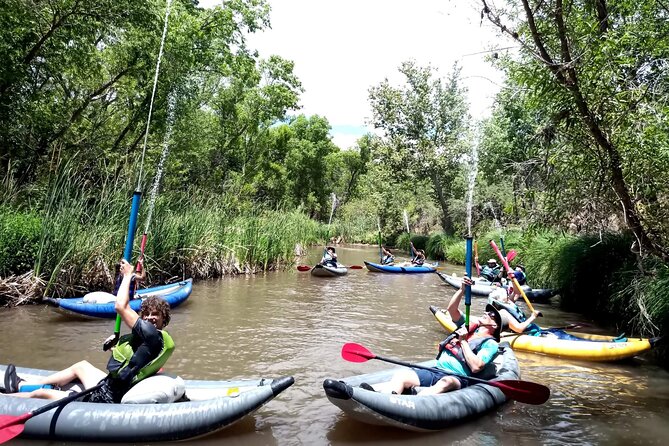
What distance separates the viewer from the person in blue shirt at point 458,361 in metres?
4.41

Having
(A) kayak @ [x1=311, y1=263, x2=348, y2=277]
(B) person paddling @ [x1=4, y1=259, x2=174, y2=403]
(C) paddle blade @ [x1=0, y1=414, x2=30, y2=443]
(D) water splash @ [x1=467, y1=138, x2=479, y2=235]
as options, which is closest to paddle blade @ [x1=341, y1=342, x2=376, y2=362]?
(B) person paddling @ [x1=4, y1=259, x2=174, y2=403]

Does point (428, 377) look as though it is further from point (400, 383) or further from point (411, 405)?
point (411, 405)

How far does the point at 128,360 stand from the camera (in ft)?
12.2

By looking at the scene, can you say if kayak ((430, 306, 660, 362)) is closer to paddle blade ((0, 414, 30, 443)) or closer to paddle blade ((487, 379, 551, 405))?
paddle blade ((487, 379, 551, 405))

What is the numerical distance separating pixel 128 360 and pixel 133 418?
442 mm

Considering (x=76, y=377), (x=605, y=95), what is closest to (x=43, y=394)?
(x=76, y=377)

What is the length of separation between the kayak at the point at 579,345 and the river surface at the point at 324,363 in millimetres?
128

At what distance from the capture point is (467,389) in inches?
174

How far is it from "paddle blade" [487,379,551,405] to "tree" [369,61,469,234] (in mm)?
21649

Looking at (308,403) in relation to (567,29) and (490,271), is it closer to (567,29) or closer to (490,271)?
(567,29)

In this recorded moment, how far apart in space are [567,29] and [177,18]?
11229mm

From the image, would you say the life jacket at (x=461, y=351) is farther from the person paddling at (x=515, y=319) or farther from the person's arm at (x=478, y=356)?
the person paddling at (x=515, y=319)

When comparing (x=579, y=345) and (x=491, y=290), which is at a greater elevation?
(x=491, y=290)

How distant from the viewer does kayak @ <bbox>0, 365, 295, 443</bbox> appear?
Answer: 346 cm
